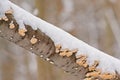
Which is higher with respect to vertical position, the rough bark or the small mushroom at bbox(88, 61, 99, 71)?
the rough bark

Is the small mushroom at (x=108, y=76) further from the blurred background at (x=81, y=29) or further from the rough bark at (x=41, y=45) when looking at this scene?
the blurred background at (x=81, y=29)

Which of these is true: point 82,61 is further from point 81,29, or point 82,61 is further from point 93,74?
point 81,29

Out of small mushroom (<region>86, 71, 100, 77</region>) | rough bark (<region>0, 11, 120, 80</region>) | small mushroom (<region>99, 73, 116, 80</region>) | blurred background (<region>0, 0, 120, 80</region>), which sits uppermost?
blurred background (<region>0, 0, 120, 80</region>)

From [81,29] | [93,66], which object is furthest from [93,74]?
[81,29]

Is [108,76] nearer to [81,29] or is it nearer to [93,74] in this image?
[93,74]

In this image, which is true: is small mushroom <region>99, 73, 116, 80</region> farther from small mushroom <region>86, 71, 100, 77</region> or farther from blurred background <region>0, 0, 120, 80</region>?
blurred background <region>0, 0, 120, 80</region>

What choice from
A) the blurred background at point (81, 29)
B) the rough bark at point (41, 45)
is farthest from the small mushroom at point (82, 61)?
the blurred background at point (81, 29)

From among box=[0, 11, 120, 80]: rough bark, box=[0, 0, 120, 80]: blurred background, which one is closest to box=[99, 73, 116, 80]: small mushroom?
box=[0, 11, 120, 80]: rough bark

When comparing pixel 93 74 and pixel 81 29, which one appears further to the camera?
pixel 81 29

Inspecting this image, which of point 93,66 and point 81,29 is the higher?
point 81,29
